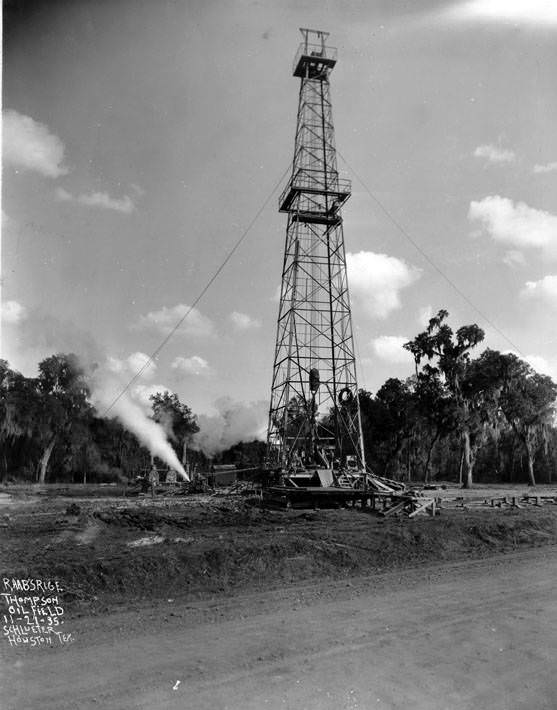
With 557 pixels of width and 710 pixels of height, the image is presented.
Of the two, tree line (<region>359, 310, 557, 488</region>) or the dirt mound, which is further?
tree line (<region>359, 310, 557, 488</region>)

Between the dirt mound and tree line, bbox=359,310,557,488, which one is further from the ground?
tree line, bbox=359,310,557,488

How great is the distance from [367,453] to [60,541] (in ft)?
142

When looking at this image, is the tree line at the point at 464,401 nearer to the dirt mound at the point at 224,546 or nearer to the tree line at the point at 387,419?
the tree line at the point at 387,419

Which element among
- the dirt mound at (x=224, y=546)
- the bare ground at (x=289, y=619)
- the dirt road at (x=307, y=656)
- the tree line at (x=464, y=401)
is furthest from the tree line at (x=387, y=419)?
the dirt road at (x=307, y=656)

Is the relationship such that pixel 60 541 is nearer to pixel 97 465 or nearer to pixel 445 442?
pixel 97 465

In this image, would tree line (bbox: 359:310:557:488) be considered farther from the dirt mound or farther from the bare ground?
the bare ground

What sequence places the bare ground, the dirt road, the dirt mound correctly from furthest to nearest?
the dirt mound < the bare ground < the dirt road

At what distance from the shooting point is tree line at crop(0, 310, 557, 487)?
142 feet

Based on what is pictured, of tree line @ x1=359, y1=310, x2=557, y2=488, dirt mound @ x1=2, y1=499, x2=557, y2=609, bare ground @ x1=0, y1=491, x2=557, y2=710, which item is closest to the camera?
bare ground @ x1=0, y1=491, x2=557, y2=710

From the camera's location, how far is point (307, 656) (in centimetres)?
641

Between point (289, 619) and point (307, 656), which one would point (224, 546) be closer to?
point (289, 619)

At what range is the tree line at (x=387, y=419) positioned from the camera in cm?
4331

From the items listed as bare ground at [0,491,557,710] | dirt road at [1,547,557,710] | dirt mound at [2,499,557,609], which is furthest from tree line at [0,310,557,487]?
dirt road at [1,547,557,710]

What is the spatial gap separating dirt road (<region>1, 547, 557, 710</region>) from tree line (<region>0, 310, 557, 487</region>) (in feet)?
109
